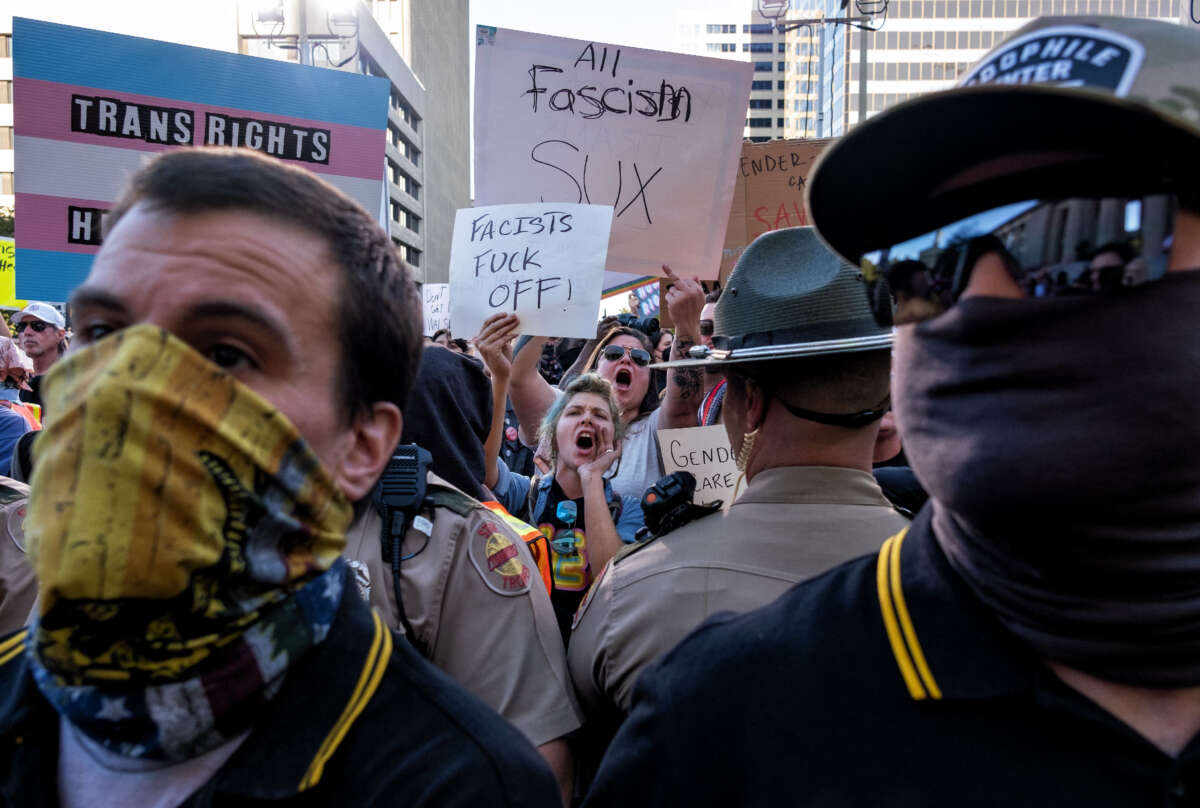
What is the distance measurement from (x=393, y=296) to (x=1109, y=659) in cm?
112

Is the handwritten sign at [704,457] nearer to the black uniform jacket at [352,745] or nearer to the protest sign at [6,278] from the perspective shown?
A: the black uniform jacket at [352,745]

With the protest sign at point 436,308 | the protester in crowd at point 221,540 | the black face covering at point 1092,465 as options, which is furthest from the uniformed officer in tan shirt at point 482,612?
the protest sign at point 436,308

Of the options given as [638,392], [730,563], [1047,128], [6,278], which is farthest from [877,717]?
[6,278]

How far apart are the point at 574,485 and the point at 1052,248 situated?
278 centimetres

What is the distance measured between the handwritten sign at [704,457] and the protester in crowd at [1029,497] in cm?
224

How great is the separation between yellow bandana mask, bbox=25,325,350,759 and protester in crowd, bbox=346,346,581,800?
35.8 inches

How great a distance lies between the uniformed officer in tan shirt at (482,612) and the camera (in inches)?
79.5

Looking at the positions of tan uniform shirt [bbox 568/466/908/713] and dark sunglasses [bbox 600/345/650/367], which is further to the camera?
dark sunglasses [bbox 600/345/650/367]

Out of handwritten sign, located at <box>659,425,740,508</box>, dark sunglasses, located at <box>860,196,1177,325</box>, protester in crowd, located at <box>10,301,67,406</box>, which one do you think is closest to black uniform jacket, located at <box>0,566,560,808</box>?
dark sunglasses, located at <box>860,196,1177,325</box>

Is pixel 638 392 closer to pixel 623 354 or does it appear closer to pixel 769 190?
pixel 623 354

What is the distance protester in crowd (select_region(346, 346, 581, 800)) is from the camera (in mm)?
2021

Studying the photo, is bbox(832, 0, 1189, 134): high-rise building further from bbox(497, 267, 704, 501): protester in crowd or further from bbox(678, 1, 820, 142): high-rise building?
bbox(497, 267, 704, 501): protester in crowd

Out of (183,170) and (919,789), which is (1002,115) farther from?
(183,170)

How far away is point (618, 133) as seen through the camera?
3768 mm
